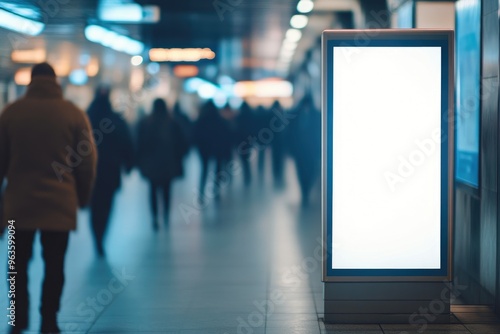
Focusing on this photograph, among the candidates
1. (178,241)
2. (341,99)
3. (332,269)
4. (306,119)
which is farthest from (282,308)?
(306,119)

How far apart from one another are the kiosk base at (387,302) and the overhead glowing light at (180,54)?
11539 millimetres

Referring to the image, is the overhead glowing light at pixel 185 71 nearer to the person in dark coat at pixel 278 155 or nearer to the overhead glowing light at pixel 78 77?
the overhead glowing light at pixel 78 77

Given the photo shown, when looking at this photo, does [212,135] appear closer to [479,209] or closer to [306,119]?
[306,119]

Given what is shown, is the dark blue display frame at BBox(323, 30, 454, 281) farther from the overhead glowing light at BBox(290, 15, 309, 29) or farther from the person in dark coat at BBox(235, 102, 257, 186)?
the person in dark coat at BBox(235, 102, 257, 186)

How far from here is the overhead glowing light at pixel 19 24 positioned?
45.9 ft

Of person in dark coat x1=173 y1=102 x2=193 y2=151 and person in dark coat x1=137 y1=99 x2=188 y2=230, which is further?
person in dark coat x1=173 y1=102 x2=193 y2=151

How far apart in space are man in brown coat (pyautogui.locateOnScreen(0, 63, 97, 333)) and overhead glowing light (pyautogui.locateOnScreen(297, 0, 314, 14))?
768 centimetres

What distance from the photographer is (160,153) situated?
468 inches

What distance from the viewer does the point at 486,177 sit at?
688 centimetres

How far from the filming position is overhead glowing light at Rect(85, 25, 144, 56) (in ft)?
Answer: 56.6

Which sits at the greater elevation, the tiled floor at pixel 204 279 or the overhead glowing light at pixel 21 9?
the overhead glowing light at pixel 21 9

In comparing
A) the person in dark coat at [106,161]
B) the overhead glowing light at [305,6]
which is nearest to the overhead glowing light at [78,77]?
the overhead glowing light at [305,6]

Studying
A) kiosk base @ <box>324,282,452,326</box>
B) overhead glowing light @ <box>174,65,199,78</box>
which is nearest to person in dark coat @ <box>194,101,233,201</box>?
overhead glowing light @ <box>174,65,199,78</box>

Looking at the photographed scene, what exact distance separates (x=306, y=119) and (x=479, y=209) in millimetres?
8143
